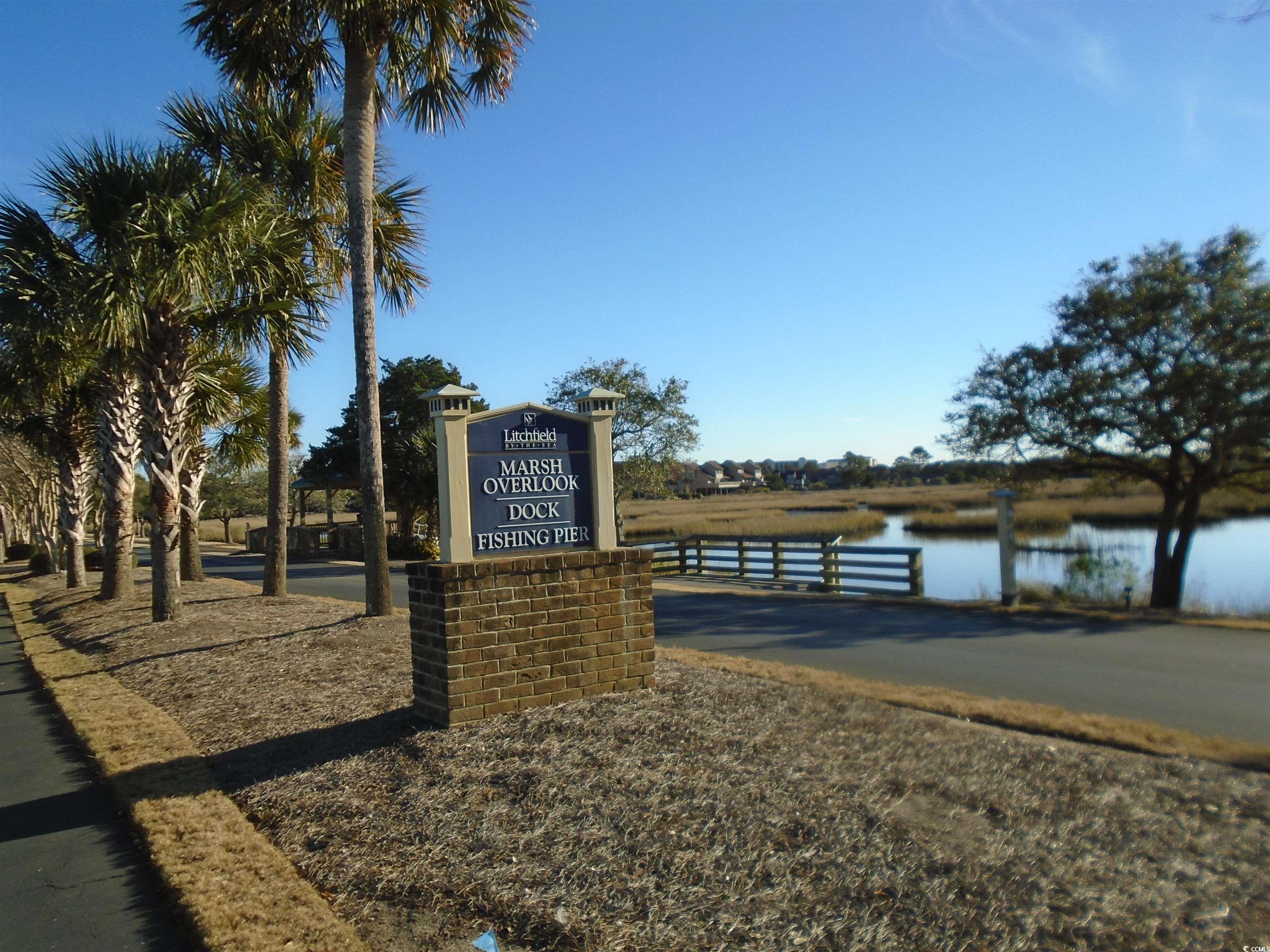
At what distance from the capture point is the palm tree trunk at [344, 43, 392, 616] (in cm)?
1151

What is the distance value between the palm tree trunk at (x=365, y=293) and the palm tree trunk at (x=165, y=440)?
2825 millimetres

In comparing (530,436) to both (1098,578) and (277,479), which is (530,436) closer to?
(277,479)

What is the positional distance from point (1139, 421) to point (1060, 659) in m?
6.68

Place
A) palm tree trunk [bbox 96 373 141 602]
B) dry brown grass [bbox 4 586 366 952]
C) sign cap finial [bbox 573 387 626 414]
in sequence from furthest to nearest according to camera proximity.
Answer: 1. palm tree trunk [bbox 96 373 141 602]
2. sign cap finial [bbox 573 387 626 414]
3. dry brown grass [bbox 4 586 366 952]

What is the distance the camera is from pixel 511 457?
263 inches

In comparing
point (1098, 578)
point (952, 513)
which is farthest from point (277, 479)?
point (952, 513)

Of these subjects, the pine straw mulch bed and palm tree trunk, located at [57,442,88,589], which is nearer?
the pine straw mulch bed

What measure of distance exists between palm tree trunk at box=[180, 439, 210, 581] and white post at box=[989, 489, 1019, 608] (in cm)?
1345

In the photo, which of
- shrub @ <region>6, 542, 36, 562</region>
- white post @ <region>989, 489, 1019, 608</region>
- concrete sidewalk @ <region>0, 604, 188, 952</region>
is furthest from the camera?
shrub @ <region>6, 542, 36, 562</region>

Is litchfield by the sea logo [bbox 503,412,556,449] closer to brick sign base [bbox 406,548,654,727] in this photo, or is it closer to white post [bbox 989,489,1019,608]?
brick sign base [bbox 406,548,654,727]

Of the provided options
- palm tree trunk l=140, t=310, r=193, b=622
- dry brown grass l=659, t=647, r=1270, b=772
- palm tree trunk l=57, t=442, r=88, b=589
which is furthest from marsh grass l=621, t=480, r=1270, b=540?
palm tree trunk l=57, t=442, r=88, b=589

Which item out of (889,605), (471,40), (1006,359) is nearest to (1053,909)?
(889,605)

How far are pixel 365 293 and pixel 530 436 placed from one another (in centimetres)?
585

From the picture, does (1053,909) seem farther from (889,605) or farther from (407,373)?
(407,373)
